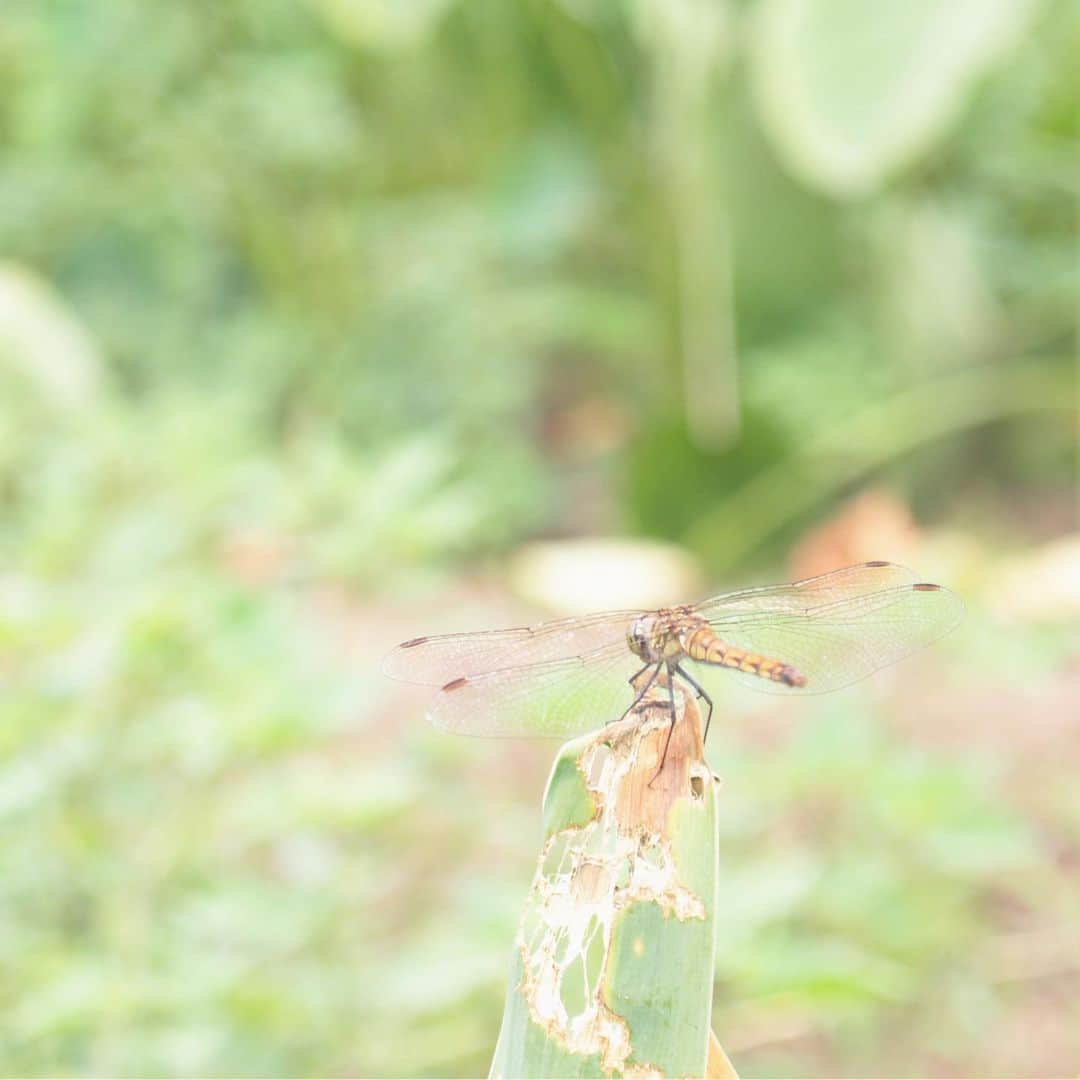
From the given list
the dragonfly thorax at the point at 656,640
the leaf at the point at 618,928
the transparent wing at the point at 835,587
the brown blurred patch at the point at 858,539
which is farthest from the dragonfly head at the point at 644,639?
the brown blurred patch at the point at 858,539

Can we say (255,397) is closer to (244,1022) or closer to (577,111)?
(577,111)

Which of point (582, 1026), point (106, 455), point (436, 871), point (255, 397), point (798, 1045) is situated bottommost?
point (582, 1026)

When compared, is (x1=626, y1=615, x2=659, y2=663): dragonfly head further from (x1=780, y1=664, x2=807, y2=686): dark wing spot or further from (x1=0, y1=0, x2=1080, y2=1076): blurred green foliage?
(x1=0, y1=0, x2=1080, y2=1076): blurred green foliage

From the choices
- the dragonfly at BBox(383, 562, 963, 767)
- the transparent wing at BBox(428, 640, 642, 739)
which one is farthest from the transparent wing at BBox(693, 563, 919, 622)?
the transparent wing at BBox(428, 640, 642, 739)

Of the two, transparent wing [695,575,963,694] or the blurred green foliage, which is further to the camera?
the blurred green foliage

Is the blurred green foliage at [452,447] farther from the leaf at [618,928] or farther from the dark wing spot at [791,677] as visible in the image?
the leaf at [618,928]

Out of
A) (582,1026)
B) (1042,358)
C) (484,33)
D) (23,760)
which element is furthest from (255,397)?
(582,1026)

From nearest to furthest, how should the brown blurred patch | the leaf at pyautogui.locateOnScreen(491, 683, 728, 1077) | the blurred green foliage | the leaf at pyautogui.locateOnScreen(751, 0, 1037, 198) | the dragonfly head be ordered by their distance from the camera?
the leaf at pyautogui.locateOnScreen(491, 683, 728, 1077) → the dragonfly head → the blurred green foliage → the leaf at pyautogui.locateOnScreen(751, 0, 1037, 198) → the brown blurred patch

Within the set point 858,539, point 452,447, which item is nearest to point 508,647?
point 858,539
